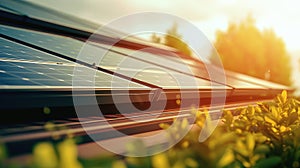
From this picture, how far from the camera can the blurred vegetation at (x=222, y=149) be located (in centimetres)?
107

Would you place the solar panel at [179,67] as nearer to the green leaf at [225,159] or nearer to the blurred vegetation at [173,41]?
the green leaf at [225,159]

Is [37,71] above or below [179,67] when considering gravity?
below

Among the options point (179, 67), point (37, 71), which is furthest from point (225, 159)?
point (179, 67)

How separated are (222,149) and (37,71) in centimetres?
251

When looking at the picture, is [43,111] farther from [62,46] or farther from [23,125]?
[62,46]

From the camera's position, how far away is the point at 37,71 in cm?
369

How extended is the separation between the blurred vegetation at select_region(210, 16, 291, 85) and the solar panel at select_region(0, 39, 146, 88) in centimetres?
3339

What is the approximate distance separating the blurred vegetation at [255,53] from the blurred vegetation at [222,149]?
34383 mm

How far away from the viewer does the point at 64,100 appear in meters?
2.93

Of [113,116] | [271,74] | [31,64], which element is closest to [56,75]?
[31,64]

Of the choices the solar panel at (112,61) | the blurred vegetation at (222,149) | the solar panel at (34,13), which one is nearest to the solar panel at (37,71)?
the solar panel at (112,61)

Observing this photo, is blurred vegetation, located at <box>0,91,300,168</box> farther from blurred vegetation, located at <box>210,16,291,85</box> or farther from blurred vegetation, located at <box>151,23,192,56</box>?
blurred vegetation, located at <box>210,16,291,85</box>

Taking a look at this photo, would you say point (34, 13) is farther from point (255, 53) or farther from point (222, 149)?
point (255, 53)

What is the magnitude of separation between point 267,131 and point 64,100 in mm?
1582
